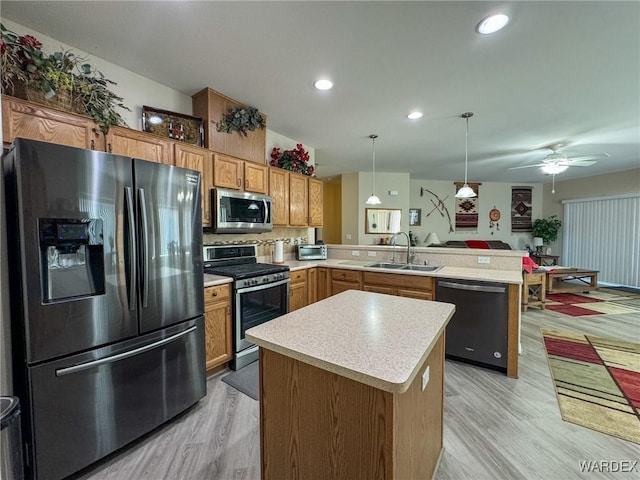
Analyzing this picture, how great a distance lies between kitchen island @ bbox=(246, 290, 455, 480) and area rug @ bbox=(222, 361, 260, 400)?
3.89ft

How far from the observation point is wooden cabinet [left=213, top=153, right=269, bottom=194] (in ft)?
8.98

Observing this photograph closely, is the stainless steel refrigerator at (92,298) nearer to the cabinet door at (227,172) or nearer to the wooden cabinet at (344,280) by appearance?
the cabinet door at (227,172)

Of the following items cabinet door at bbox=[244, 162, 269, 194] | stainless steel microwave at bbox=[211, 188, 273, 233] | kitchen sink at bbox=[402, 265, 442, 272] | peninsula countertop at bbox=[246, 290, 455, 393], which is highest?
cabinet door at bbox=[244, 162, 269, 194]

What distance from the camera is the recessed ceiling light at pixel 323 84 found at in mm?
2521

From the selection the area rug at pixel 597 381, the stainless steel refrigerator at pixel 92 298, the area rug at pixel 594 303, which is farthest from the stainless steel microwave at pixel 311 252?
the area rug at pixel 594 303

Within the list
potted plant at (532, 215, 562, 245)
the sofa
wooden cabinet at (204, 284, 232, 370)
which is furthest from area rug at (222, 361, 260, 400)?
potted plant at (532, 215, 562, 245)

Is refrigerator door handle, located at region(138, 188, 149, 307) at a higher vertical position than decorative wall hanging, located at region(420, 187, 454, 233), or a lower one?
lower

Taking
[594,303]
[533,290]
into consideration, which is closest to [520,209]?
[594,303]

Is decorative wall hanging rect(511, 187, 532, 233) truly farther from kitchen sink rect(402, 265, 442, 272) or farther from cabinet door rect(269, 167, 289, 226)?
cabinet door rect(269, 167, 289, 226)

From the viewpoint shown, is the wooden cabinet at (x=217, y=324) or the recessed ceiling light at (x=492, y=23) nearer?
the recessed ceiling light at (x=492, y=23)

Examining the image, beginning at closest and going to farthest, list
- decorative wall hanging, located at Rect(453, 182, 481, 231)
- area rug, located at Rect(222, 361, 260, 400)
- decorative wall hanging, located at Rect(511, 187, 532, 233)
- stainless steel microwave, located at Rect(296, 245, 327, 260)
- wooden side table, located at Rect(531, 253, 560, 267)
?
1. area rug, located at Rect(222, 361, 260, 400)
2. stainless steel microwave, located at Rect(296, 245, 327, 260)
3. wooden side table, located at Rect(531, 253, 560, 267)
4. decorative wall hanging, located at Rect(453, 182, 481, 231)
5. decorative wall hanging, located at Rect(511, 187, 532, 233)

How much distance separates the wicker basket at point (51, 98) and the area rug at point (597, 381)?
4.03 m

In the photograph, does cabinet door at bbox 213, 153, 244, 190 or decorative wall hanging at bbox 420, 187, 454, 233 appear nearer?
cabinet door at bbox 213, 153, 244, 190

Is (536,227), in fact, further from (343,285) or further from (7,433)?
(7,433)
